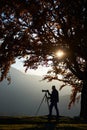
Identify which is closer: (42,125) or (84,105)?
(42,125)

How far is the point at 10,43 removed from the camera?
1089 inches

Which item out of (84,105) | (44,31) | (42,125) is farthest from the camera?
(84,105)

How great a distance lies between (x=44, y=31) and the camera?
28828 millimetres

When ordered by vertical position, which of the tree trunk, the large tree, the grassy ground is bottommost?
the grassy ground

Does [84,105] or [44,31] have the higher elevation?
[44,31]

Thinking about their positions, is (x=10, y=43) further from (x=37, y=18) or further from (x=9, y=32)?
(x=37, y=18)

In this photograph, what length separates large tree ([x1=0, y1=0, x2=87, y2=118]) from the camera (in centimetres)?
2420

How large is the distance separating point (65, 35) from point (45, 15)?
8.84ft

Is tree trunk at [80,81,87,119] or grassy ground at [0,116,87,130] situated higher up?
tree trunk at [80,81,87,119]

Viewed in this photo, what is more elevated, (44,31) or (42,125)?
(44,31)

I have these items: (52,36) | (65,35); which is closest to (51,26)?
(52,36)

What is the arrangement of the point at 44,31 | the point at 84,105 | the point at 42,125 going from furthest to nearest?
the point at 84,105
the point at 44,31
the point at 42,125

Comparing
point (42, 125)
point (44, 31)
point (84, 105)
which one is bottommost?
point (42, 125)

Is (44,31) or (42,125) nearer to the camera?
(42,125)
